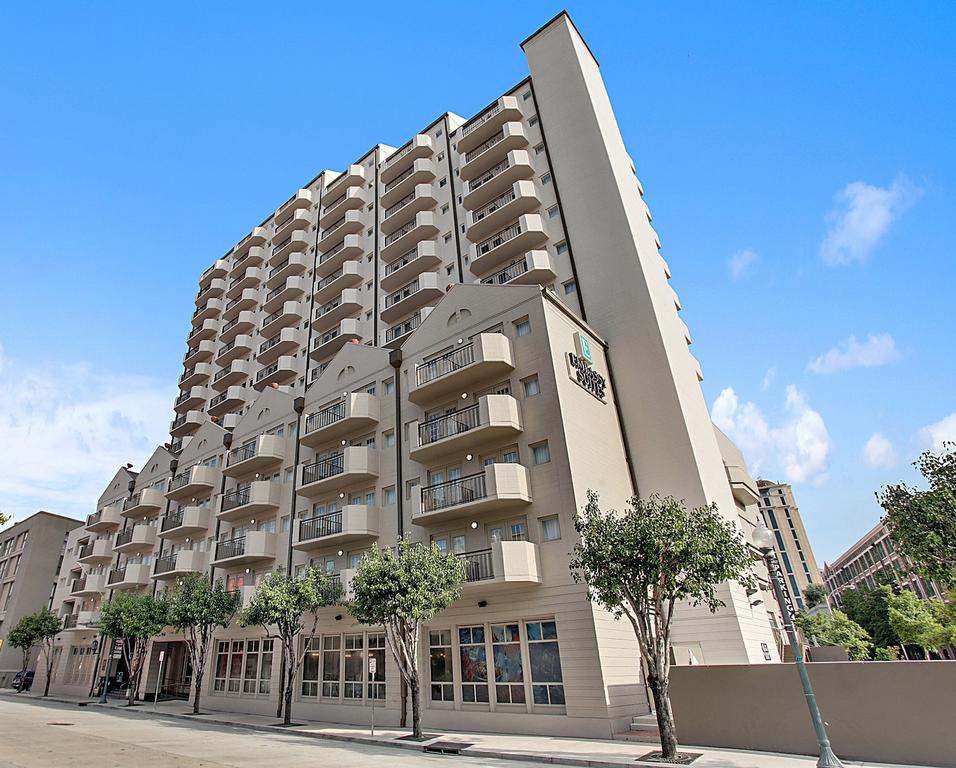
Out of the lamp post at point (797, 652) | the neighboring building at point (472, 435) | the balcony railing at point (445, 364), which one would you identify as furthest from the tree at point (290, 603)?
the lamp post at point (797, 652)

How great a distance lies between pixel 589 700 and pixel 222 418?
1644 inches

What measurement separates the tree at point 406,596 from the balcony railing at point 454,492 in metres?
2.83

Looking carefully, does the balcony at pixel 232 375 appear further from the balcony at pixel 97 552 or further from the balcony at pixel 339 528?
the balcony at pixel 339 528

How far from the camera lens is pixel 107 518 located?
47.5 metres

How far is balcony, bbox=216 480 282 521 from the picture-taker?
31.6 meters

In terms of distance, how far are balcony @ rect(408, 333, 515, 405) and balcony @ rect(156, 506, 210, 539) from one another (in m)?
20.3

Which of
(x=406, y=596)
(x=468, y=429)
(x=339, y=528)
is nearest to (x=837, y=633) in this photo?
(x=468, y=429)

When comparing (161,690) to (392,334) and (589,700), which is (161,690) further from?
(589,700)

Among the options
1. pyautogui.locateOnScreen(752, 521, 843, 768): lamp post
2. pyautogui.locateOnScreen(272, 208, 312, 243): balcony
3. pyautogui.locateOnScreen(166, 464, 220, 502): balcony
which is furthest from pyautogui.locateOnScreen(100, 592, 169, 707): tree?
pyautogui.locateOnScreen(272, 208, 312, 243): balcony

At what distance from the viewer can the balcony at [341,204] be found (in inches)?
1849

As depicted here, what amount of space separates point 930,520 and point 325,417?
84.9 feet

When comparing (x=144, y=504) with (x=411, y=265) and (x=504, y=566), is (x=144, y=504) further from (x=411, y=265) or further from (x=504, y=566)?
(x=504, y=566)

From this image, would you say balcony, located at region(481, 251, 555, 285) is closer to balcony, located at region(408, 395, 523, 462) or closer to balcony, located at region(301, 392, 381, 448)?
balcony, located at region(408, 395, 523, 462)

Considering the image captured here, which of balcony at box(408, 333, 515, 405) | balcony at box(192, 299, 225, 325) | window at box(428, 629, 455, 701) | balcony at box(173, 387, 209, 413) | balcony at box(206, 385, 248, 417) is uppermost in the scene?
balcony at box(192, 299, 225, 325)
